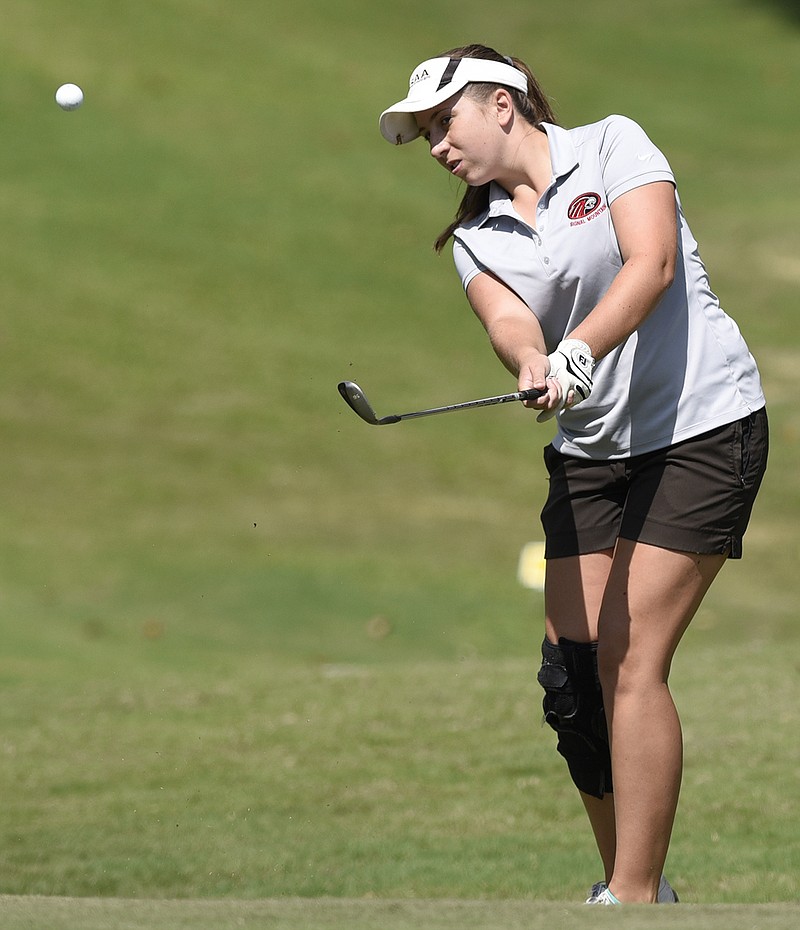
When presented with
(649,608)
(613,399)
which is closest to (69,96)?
(613,399)

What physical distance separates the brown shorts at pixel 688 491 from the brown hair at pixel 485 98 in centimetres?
69

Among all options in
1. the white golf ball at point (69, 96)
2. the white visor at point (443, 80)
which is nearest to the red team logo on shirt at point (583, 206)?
→ the white visor at point (443, 80)

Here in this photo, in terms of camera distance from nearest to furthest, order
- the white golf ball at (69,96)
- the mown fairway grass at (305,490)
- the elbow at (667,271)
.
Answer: the elbow at (667,271), the mown fairway grass at (305,490), the white golf ball at (69,96)

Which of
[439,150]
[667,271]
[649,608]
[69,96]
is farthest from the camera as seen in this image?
[69,96]

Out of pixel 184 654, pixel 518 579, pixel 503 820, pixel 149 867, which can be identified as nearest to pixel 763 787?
pixel 503 820

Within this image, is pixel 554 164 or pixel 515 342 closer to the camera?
pixel 515 342

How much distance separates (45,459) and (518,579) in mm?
4391

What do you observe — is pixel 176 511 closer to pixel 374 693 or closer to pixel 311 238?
pixel 374 693

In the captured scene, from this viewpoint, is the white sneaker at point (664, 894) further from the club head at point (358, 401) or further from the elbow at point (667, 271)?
the elbow at point (667, 271)

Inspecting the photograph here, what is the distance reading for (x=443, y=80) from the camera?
391 centimetres

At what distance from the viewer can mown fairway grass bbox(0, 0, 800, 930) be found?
5.26m

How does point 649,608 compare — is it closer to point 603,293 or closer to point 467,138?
point 603,293

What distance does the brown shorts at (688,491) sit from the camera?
12.3 ft

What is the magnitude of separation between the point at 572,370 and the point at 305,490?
9.74 metres
